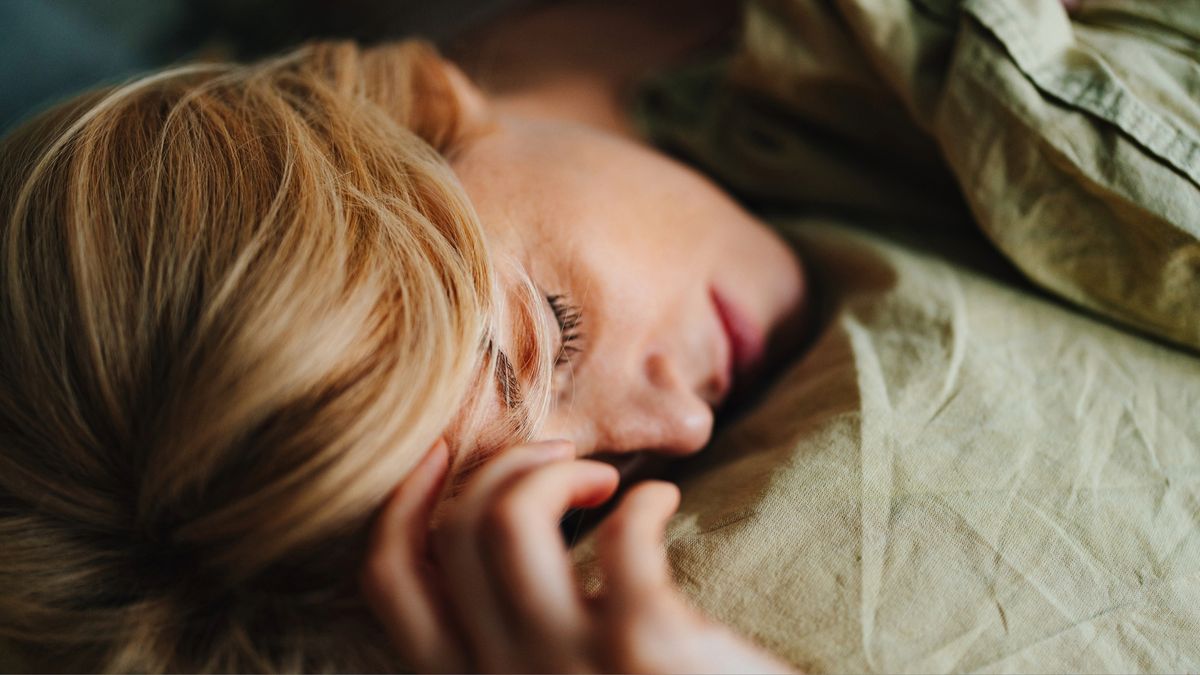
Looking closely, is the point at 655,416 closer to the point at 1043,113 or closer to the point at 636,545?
the point at 636,545

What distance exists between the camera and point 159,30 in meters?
1.09

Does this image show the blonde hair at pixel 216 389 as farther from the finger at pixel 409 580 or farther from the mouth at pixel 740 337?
the mouth at pixel 740 337

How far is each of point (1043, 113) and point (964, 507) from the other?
341mm

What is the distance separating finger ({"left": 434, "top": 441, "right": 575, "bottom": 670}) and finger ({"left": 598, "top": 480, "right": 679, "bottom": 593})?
7 cm

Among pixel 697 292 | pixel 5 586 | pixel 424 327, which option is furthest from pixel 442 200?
pixel 5 586

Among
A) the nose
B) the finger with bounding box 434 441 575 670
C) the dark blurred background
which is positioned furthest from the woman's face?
the dark blurred background

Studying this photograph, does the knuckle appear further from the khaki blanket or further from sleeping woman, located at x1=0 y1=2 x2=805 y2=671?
the khaki blanket

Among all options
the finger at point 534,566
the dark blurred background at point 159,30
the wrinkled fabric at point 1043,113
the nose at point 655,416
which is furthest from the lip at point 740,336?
the dark blurred background at point 159,30

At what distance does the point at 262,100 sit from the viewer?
0.67 metres

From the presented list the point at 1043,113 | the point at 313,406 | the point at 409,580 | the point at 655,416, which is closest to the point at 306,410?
the point at 313,406

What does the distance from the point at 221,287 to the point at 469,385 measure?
0.56 feet

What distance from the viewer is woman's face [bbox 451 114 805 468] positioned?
2.10 feet

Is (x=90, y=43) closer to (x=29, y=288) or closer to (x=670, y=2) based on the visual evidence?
(x=29, y=288)

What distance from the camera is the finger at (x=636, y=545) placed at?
0.44m
